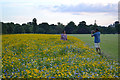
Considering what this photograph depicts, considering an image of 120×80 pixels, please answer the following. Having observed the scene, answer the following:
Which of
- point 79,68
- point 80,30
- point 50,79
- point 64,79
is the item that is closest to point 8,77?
point 50,79

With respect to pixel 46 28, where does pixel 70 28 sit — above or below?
above

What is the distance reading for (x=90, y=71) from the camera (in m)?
6.80

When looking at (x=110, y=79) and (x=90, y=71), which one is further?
(x=90, y=71)

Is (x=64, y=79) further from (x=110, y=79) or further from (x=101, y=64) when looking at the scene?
(x=101, y=64)

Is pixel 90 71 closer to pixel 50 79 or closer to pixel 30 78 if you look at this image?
pixel 50 79

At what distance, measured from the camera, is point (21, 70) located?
687cm

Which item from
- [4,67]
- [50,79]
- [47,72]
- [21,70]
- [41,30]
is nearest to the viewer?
[50,79]

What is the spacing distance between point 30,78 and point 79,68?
2.46m

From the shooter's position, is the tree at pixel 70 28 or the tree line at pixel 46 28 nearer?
the tree line at pixel 46 28

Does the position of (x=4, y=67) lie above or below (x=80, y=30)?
below

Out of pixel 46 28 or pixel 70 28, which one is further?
pixel 70 28

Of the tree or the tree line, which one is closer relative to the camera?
the tree line

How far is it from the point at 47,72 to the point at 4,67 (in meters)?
2.45

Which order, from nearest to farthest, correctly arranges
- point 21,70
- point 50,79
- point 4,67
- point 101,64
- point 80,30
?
point 50,79, point 21,70, point 4,67, point 101,64, point 80,30
